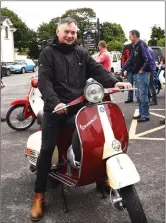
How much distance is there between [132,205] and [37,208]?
3.46 feet

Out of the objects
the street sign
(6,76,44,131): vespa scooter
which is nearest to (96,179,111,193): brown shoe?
(6,76,44,131): vespa scooter

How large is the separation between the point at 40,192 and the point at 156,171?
1.61 m

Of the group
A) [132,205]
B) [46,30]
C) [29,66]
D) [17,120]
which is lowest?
[132,205]

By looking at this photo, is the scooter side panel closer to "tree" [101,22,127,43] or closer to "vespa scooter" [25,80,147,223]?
"vespa scooter" [25,80,147,223]

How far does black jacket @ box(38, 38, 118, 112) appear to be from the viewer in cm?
298

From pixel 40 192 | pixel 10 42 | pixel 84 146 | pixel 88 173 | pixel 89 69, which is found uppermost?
pixel 10 42

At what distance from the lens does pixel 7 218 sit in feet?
10.2

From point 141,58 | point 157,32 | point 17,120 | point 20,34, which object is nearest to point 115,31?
point 157,32

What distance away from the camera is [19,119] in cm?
634

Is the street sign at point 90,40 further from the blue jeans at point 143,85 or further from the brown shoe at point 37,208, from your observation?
the brown shoe at point 37,208

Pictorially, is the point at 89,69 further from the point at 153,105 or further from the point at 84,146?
the point at 153,105

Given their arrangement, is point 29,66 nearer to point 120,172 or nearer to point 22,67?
point 22,67

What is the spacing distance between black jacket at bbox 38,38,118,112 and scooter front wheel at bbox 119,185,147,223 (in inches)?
38.3

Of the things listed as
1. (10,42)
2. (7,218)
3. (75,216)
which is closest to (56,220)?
(75,216)
